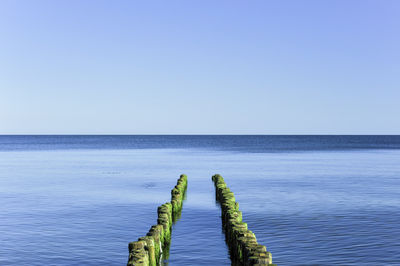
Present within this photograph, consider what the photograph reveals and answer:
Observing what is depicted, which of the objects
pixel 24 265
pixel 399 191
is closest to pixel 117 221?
pixel 24 265

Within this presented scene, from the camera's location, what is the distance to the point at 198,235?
18406 mm

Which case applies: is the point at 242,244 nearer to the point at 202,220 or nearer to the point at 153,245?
the point at 153,245

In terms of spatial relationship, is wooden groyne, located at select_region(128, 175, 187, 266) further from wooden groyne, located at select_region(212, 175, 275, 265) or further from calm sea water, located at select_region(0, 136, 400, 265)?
wooden groyne, located at select_region(212, 175, 275, 265)

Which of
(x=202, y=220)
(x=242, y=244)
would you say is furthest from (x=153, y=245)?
(x=202, y=220)

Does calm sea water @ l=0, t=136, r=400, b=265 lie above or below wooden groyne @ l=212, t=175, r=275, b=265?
below

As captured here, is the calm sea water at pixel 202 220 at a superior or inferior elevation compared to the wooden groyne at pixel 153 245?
inferior

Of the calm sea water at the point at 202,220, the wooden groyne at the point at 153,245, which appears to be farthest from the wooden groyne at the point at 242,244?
the wooden groyne at the point at 153,245

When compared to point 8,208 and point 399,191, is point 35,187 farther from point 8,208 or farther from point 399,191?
point 399,191

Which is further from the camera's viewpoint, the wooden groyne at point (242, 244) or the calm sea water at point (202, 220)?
the calm sea water at point (202, 220)

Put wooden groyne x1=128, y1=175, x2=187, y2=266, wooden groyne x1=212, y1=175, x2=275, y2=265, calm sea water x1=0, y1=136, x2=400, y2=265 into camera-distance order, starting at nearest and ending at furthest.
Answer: wooden groyne x1=212, y1=175, x2=275, y2=265 → wooden groyne x1=128, y1=175, x2=187, y2=266 → calm sea water x1=0, y1=136, x2=400, y2=265

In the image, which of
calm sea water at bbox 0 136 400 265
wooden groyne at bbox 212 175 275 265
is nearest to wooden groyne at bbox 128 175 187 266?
calm sea water at bbox 0 136 400 265

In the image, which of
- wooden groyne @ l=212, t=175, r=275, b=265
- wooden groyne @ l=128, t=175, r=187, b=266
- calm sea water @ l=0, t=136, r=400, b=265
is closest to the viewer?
wooden groyne @ l=212, t=175, r=275, b=265

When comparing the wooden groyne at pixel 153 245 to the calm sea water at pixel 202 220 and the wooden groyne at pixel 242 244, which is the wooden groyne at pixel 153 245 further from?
the wooden groyne at pixel 242 244

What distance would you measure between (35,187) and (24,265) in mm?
21419
